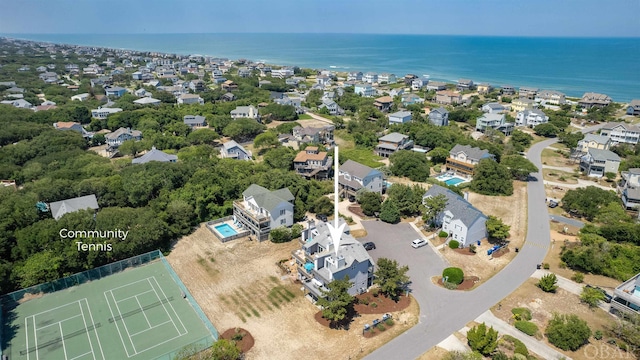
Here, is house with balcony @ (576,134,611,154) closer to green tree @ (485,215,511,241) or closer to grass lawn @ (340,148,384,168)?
grass lawn @ (340,148,384,168)

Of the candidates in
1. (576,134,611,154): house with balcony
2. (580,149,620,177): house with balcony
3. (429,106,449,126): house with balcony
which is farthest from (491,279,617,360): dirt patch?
(429,106,449,126): house with balcony

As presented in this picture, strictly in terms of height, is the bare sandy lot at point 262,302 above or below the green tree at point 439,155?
below

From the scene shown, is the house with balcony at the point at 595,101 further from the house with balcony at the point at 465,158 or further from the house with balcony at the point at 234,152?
the house with balcony at the point at 234,152

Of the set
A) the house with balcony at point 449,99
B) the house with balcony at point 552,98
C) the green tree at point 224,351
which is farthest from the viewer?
the house with balcony at point 449,99

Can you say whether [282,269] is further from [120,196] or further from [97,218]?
[120,196]

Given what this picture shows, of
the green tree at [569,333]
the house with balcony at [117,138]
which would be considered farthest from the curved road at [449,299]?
the house with balcony at [117,138]

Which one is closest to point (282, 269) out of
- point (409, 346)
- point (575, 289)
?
point (409, 346)

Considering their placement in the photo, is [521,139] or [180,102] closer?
[521,139]
